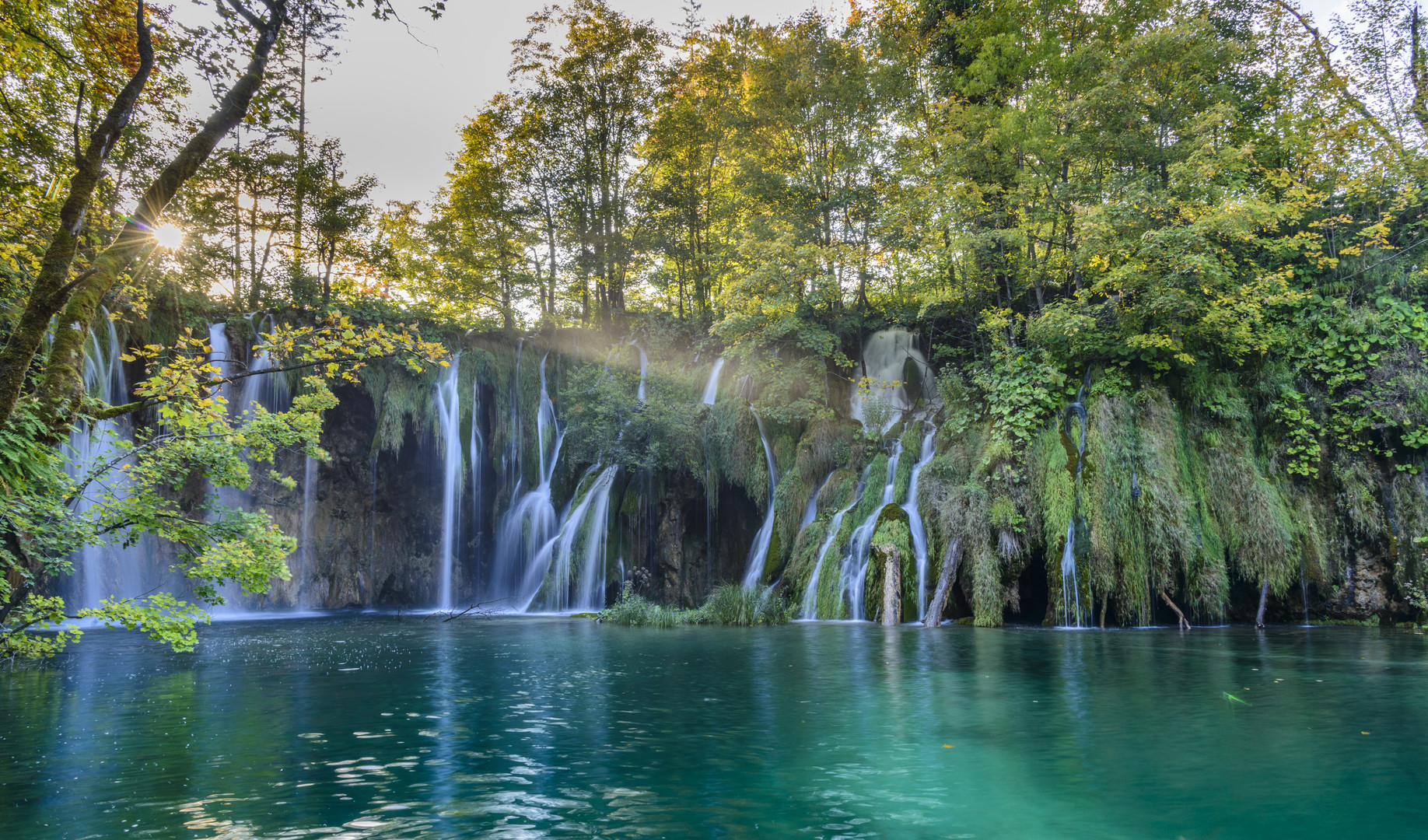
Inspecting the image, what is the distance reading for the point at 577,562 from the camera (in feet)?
64.4

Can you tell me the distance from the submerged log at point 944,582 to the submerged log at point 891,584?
0.57 metres

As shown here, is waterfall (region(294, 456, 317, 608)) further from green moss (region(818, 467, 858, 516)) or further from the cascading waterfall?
the cascading waterfall

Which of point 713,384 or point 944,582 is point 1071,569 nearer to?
point 944,582

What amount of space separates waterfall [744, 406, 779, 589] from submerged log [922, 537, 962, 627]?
4133mm

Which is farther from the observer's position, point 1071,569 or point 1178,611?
point 1071,569

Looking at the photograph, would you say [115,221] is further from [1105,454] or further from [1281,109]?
[1281,109]

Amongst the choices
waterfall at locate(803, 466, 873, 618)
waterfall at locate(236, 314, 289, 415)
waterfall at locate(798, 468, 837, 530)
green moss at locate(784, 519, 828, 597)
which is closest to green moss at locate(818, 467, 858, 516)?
waterfall at locate(798, 468, 837, 530)

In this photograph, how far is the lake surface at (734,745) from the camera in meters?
3.90

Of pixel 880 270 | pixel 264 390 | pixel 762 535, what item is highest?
pixel 880 270

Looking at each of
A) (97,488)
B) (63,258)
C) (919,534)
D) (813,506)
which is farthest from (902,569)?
(97,488)

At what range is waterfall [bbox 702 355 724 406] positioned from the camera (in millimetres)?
21594

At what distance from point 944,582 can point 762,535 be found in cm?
543

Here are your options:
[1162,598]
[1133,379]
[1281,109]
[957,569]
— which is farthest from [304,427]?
[1281,109]

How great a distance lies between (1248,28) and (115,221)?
955 inches
